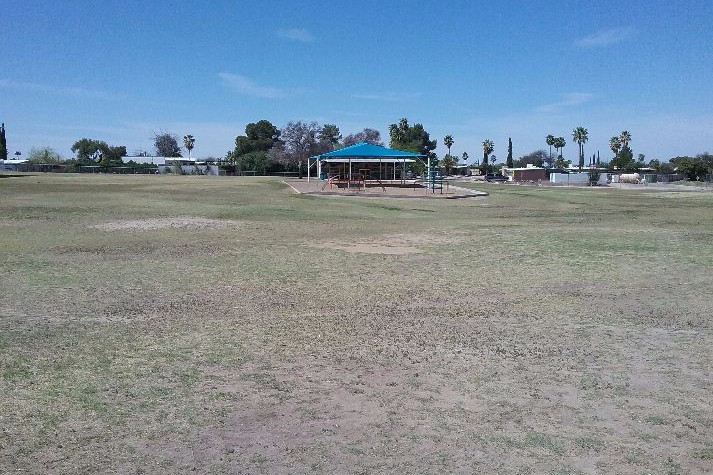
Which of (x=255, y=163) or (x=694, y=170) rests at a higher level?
(x=255, y=163)

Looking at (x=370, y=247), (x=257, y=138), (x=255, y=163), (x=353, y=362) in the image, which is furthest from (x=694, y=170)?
(x=353, y=362)

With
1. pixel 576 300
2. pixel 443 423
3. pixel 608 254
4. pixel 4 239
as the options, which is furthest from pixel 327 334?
pixel 4 239

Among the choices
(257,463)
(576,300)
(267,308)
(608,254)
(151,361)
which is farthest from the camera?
(608,254)

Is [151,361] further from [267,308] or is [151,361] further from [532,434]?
[532,434]

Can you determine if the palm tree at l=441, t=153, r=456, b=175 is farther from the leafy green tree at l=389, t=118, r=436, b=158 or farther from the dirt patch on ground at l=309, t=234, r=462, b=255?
the dirt patch on ground at l=309, t=234, r=462, b=255

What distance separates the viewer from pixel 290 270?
1166 centimetres

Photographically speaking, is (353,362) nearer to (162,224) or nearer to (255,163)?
(162,224)

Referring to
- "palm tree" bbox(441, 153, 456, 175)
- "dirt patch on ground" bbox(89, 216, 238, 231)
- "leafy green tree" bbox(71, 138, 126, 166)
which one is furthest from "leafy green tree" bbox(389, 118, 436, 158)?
"dirt patch on ground" bbox(89, 216, 238, 231)

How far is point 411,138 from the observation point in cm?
14425

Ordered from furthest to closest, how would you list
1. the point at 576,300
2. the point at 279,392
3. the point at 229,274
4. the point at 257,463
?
the point at 229,274, the point at 576,300, the point at 279,392, the point at 257,463

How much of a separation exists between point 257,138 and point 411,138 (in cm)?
3175

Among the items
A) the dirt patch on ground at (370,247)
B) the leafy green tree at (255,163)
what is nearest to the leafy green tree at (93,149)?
the leafy green tree at (255,163)

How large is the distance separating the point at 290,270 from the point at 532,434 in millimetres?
7354

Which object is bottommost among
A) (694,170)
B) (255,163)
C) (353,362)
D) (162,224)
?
(353,362)
